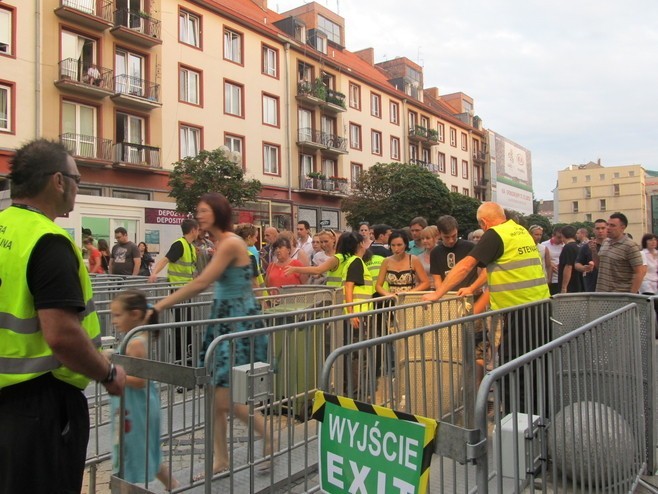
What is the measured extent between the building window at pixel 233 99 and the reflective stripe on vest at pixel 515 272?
2803cm

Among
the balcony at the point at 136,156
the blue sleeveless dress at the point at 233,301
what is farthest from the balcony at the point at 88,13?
the blue sleeveless dress at the point at 233,301

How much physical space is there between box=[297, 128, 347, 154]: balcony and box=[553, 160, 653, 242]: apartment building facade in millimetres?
88750

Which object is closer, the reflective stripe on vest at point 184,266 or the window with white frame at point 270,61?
the reflective stripe on vest at point 184,266

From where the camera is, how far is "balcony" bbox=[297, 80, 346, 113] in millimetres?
35375

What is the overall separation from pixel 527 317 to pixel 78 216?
20607mm

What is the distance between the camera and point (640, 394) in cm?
381

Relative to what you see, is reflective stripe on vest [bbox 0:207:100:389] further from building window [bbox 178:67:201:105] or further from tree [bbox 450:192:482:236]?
tree [bbox 450:192:482:236]

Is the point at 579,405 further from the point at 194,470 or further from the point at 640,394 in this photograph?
the point at 194,470

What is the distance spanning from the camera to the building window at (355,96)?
41.0m

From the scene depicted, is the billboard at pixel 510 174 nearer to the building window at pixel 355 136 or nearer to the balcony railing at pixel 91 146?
the building window at pixel 355 136

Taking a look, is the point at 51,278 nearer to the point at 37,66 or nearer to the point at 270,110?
the point at 37,66

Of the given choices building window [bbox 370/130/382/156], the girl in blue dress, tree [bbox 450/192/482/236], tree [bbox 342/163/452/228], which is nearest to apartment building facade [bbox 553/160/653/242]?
tree [bbox 450/192/482/236]

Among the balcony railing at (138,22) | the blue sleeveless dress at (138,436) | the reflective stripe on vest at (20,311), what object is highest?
the balcony railing at (138,22)

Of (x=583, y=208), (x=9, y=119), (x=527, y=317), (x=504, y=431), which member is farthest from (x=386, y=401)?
(x=583, y=208)
